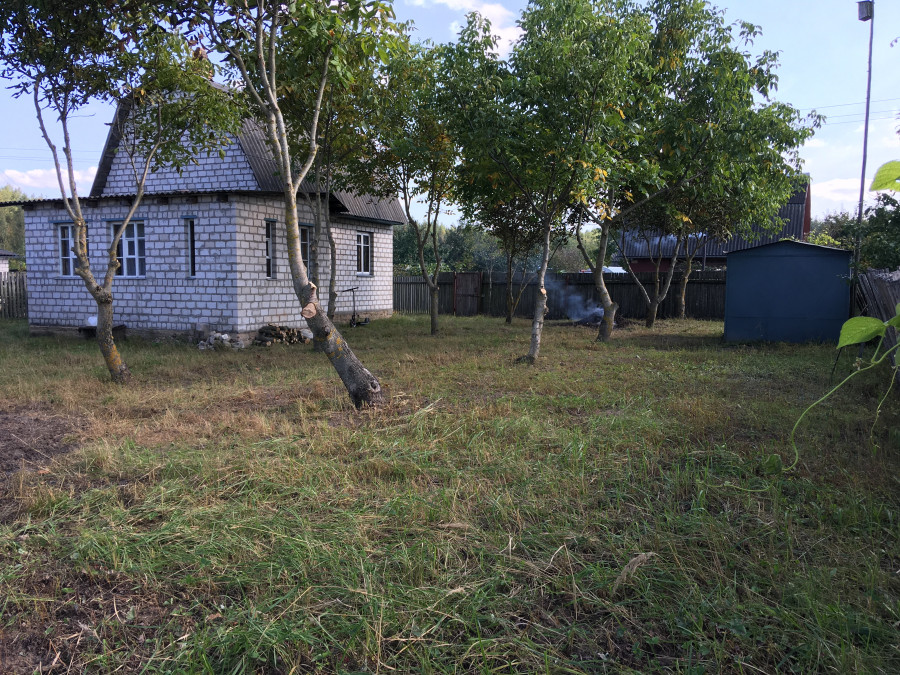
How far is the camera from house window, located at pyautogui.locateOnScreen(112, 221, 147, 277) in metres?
14.5

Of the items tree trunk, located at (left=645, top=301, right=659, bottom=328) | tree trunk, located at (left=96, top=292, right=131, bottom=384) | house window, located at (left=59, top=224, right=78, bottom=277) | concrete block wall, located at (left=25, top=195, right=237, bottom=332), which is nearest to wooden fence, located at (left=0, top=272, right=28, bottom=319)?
concrete block wall, located at (left=25, top=195, right=237, bottom=332)

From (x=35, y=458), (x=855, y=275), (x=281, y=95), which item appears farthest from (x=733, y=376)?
(x=281, y=95)

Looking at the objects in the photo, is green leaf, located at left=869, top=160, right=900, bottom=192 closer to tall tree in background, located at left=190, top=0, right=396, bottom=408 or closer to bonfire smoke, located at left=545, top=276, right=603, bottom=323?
tall tree in background, located at left=190, top=0, right=396, bottom=408

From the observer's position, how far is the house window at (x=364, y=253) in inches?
737

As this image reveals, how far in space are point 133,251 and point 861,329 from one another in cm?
1624

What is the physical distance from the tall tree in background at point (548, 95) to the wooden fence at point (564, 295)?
37.0ft

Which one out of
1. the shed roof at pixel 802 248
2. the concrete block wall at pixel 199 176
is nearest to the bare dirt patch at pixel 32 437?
the concrete block wall at pixel 199 176

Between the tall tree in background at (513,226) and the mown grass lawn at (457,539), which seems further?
the tall tree in background at (513,226)

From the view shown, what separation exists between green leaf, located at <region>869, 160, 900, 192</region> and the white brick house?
13490 mm

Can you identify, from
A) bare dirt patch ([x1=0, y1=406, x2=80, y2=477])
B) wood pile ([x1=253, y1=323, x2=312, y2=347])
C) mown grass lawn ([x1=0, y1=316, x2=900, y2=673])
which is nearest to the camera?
mown grass lawn ([x1=0, y1=316, x2=900, y2=673])

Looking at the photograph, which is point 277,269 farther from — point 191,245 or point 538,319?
point 538,319

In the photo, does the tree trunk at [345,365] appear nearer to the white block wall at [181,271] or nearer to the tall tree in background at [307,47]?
the tall tree in background at [307,47]

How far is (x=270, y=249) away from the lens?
1467cm

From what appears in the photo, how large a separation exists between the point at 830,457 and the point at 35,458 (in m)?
6.52
